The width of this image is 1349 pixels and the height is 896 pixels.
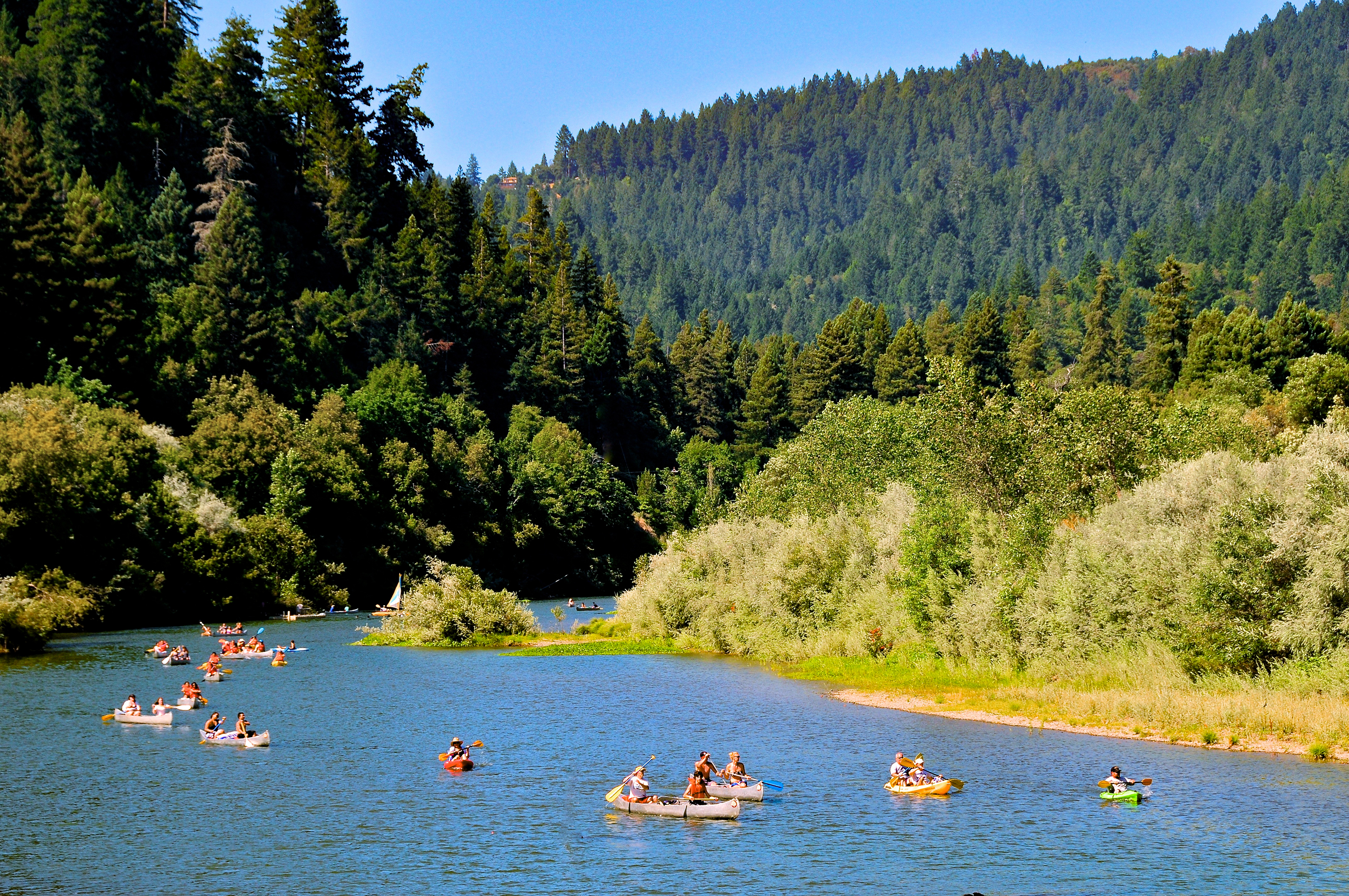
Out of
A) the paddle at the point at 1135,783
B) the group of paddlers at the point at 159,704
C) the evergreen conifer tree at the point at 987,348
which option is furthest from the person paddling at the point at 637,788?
the evergreen conifer tree at the point at 987,348

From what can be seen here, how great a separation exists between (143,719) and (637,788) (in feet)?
88.0

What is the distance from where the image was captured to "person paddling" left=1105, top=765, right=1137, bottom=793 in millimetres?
39562

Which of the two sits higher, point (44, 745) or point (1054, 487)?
point (1054, 487)

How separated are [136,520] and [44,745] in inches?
1844

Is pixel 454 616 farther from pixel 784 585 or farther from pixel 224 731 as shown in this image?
pixel 224 731

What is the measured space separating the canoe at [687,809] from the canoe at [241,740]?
1830 cm

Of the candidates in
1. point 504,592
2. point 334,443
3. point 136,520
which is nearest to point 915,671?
point 504,592

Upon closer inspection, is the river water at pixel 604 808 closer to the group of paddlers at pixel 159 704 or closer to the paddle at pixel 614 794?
the paddle at pixel 614 794

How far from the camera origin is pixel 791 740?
50844mm

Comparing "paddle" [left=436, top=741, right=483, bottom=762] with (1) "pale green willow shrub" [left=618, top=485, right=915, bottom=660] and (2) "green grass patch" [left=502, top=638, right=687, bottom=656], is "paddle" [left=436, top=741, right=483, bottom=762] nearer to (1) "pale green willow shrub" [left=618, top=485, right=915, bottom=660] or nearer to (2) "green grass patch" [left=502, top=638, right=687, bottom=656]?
(1) "pale green willow shrub" [left=618, top=485, right=915, bottom=660]

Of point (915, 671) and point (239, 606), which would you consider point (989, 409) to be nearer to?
point (915, 671)

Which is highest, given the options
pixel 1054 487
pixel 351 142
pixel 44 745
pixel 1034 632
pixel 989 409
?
pixel 351 142

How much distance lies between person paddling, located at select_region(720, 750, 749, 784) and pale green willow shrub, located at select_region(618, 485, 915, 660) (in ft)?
90.7

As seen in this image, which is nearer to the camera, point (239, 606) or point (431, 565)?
point (239, 606)
